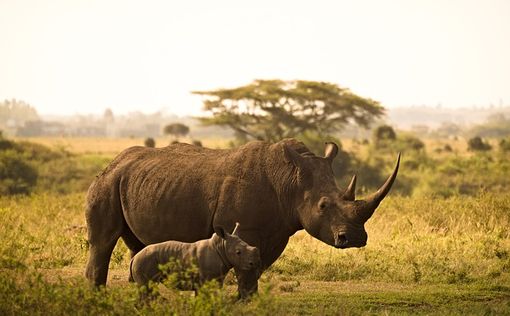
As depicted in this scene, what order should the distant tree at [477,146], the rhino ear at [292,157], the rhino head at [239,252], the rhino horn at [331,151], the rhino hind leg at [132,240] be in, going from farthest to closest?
the distant tree at [477,146] → the rhino hind leg at [132,240] → the rhino horn at [331,151] → the rhino ear at [292,157] → the rhino head at [239,252]

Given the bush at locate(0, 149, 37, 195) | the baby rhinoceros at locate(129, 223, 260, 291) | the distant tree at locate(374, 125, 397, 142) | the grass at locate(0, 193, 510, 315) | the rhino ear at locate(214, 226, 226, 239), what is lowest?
the bush at locate(0, 149, 37, 195)

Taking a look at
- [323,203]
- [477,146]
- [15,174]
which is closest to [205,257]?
[323,203]

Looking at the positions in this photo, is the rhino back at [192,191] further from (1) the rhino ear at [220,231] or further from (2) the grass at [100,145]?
(2) the grass at [100,145]

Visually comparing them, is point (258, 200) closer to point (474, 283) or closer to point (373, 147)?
point (474, 283)

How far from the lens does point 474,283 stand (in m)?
12.2

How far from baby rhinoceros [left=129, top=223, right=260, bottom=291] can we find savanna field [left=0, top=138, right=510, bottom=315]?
22 cm

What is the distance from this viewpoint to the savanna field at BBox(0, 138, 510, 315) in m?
8.38

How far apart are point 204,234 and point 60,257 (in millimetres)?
4836

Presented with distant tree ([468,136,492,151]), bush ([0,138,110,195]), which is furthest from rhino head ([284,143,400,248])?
distant tree ([468,136,492,151])

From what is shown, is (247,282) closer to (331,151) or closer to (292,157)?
(292,157)

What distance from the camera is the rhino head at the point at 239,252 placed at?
346 inches

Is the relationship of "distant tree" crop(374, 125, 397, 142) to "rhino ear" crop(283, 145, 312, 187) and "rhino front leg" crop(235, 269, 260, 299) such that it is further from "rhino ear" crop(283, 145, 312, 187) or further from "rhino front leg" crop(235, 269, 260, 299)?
"rhino front leg" crop(235, 269, 260, 299)

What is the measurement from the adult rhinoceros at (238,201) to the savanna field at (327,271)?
0.65 meters

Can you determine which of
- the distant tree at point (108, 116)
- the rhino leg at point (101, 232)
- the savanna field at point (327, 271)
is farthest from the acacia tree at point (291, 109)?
the distant tree at point (108, 116)
